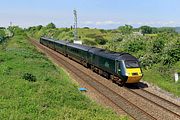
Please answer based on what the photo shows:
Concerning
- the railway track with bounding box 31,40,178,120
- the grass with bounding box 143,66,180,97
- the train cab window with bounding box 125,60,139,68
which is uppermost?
the train cab window with bounding box 125,60,139,68

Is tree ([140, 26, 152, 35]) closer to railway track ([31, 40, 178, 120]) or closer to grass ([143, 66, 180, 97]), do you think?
grass ([143, 66, 180, 97])

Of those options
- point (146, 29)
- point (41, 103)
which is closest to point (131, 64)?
point (41, 103)

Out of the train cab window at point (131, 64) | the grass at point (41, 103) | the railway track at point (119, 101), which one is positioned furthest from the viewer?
the train cab window at point (131, 64)

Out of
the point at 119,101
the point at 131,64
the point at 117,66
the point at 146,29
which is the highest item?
the point at 146,29

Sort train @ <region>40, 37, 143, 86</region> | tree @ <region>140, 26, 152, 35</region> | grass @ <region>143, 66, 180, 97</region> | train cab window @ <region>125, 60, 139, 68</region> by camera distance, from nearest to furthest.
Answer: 1. grass @ <region>143, 66, 180, 97</region>
2. train @ <region>40, 37, 143, 86</region>
3. train cab window @ <region>125, 60, 139, 68</region>
4. tree @ <region>140, 26, 152, 35</region>

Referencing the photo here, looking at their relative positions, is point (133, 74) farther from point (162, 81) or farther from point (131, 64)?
point (162, 81)

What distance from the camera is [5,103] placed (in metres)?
18.2

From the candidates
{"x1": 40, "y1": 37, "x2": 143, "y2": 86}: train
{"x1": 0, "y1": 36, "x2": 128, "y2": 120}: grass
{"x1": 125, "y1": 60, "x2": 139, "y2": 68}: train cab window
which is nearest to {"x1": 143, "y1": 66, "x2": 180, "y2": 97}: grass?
{"x1": 40, "y1": 37, "x2": 143, "y2": 86}: train

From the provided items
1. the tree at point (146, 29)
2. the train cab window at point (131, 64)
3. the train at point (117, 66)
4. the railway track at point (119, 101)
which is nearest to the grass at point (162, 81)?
the train at point (117, 66)

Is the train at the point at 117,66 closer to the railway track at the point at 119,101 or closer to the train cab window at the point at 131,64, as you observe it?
the train cab window at the point at 131,64

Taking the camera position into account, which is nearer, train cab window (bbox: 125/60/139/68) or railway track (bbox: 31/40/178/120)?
railway track (bbox: 31/40/178/120)

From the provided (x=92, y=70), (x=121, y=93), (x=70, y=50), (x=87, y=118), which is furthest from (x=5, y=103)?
(x=70, y=50)

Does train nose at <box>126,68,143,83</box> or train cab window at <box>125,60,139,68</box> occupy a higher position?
train cab window at <box>125,60,139,68</box>

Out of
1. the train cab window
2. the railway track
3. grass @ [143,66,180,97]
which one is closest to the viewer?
the railway track
